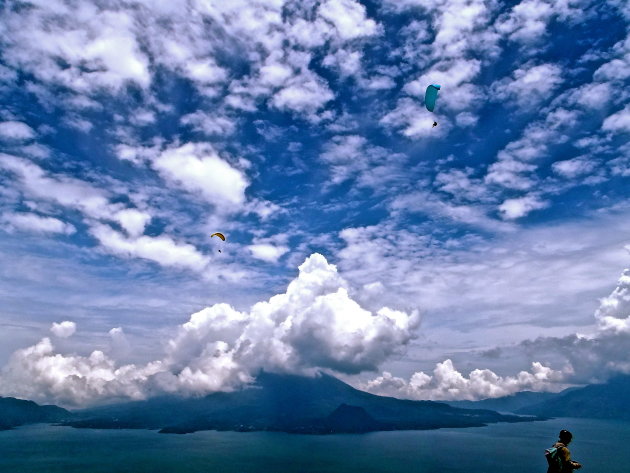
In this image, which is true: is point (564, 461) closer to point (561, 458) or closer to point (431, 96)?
point (561, 458)

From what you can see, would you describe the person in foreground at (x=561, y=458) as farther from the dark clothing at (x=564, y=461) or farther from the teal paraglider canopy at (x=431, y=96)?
the teal paraglider canopy at (x=431, y=96)

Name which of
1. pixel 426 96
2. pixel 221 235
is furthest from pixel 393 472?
pixel 426 96

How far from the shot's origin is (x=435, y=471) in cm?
19800

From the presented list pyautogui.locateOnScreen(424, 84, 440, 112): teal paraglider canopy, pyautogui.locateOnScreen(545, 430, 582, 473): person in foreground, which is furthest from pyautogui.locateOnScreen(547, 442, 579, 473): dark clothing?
pyautogui.locateOnScreen(424, 84, 440, 112): teal paraglider canopy

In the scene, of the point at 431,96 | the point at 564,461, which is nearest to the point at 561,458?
the point at 564,461

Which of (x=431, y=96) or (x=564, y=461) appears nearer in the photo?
(x=564, y=461)

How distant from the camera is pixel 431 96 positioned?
43.2m

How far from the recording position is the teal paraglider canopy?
42.5 m

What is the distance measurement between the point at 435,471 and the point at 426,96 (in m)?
211

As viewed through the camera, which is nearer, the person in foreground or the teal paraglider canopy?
the person in foreground

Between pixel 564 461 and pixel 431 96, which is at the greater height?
pixel 431 96

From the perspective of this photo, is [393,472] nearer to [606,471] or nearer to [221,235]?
[606,471]

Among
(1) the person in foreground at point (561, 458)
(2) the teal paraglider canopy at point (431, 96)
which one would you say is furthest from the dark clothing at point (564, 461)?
(2) the teal paraglider canopy at point (431, 96)

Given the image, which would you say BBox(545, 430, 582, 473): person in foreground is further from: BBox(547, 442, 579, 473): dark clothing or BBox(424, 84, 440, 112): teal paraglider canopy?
BBox(424, 84, 440, 112): teal paraglider canopy
